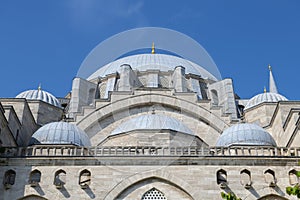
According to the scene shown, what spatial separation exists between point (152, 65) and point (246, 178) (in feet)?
59.2

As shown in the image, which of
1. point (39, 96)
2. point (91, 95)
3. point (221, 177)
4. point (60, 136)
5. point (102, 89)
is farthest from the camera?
point (102, 89)

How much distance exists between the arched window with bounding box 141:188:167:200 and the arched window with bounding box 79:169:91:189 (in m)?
2.23

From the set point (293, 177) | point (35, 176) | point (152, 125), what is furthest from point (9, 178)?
point (293, 177)

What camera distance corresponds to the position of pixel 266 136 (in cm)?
2420

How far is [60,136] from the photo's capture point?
78.1 feet

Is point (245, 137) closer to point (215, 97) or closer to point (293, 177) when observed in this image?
point (293, 177)

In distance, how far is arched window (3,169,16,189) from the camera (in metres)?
20.8

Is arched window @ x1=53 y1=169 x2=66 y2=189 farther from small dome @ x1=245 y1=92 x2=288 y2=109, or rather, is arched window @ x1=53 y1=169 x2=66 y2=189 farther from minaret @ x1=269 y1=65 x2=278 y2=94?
minaret @ x1=269 y1=65 x2=278 y2=94

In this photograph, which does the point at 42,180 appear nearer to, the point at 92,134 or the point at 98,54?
the point at 98,54

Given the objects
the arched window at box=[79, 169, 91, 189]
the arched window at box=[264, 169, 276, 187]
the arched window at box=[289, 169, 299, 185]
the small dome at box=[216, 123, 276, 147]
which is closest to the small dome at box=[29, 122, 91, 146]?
the arched window at box=[79, 169, 91, 189]

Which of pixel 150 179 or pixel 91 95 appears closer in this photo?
pixel 150 179

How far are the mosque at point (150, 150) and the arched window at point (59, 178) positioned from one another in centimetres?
4

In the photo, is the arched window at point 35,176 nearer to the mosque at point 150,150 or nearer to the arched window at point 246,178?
the mosque at point 150,150

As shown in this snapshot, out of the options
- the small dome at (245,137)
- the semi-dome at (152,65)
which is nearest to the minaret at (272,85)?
the semi-dome at (152,65)
